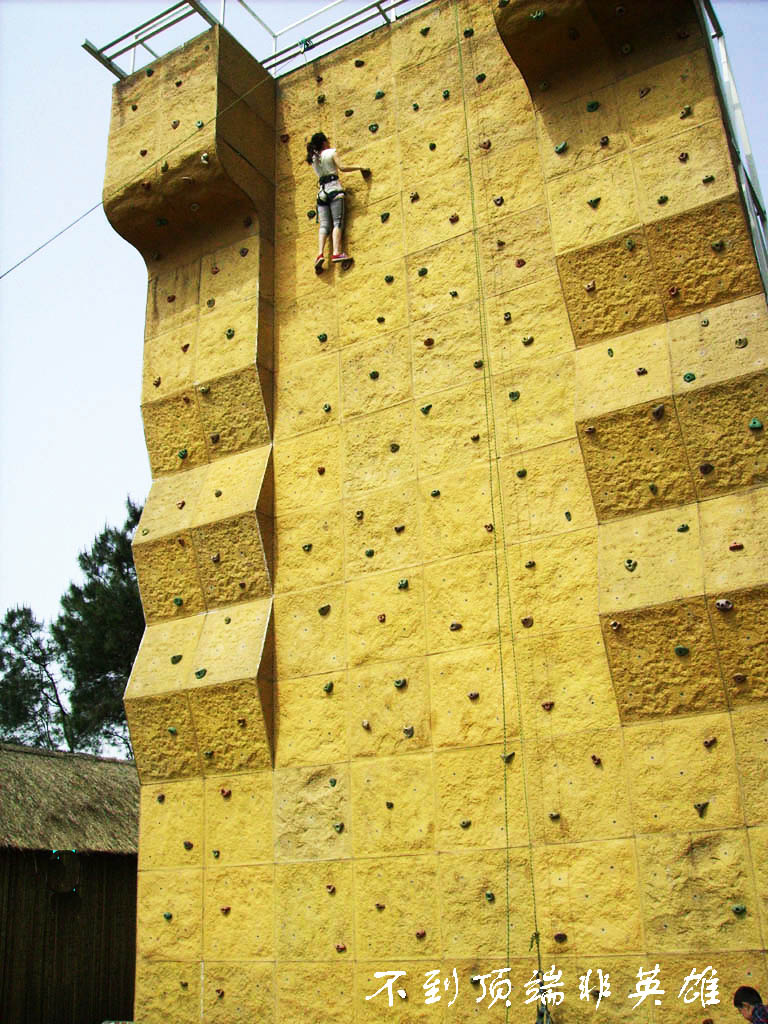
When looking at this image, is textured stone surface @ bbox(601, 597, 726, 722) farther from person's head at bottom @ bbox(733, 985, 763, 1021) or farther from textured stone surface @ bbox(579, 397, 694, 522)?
person's head at bottom @ bbox(733, 985, 763, 1021)

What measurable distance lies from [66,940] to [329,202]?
303 inches

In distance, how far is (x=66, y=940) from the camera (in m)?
10.2

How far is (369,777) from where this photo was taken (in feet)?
21.4

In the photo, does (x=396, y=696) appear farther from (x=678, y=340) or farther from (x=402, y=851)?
(x=678, y=340)

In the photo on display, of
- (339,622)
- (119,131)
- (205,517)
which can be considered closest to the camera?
(339,622)

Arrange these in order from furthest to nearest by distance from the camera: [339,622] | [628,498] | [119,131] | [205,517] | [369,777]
→ [119,131], [205,517], [339,622], [369,777], [628,498]

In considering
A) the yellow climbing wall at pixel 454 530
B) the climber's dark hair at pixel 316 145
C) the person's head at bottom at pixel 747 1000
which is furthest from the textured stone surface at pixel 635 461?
the climber's dark hair at pixel 316 145

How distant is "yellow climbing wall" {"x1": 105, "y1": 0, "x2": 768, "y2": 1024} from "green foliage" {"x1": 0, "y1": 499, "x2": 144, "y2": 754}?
13.1 metres

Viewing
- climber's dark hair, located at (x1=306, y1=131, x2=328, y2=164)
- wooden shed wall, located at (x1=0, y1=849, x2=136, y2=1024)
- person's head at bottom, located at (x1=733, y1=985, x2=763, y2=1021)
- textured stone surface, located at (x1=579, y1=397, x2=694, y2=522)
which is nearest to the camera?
person's head at bottom, located at (x1=733, y1=985, x2=763, y2=1021)

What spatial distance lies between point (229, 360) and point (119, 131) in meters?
2.44

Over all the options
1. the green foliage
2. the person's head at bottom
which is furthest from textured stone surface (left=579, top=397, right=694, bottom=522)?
the green foliage

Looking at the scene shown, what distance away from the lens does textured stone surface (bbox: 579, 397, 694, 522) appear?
5.96 meters

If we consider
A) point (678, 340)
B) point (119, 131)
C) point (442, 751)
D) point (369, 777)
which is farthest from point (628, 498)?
point (119, 131)

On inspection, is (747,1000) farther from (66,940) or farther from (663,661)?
(66,940)
